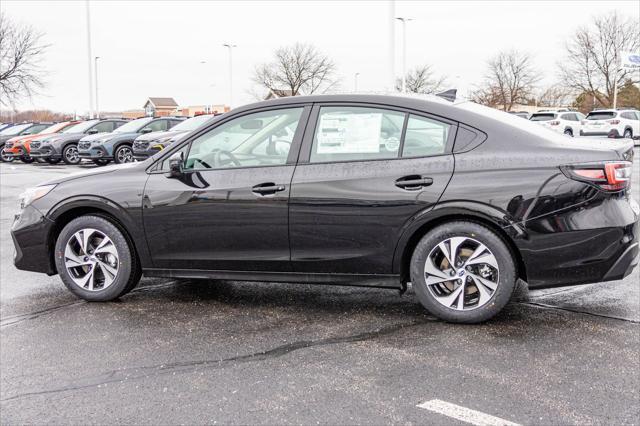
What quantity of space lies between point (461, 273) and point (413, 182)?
27.0 inches

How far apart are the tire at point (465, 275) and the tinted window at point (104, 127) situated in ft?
70.3

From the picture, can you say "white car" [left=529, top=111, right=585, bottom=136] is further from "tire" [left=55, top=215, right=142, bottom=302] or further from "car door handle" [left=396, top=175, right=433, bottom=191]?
"tire" [left=55, top=215, right=142, bottom=302]

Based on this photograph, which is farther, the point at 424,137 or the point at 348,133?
the point at 348,133

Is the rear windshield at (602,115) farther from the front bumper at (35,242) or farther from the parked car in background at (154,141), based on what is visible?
the front bumper at (35,242)

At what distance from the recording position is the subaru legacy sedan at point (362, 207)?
402cm

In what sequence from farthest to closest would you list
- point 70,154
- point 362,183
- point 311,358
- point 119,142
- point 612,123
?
point 612,123 < point 70,154 < point 119,142 < point 362,183 < point 311,358

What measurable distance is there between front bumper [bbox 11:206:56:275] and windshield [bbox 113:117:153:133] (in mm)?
16688

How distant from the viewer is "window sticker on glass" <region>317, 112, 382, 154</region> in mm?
4391

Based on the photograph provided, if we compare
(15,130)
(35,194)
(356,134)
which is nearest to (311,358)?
(356,134)

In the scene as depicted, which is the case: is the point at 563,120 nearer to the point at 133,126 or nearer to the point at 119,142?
the point at 133,126

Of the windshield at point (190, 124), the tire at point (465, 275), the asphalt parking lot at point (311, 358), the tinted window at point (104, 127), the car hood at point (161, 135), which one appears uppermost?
the tinted window at point (104, 127)

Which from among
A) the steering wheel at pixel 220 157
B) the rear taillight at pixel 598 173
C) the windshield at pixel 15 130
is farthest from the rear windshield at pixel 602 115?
the steering wheel at pixel 220 157

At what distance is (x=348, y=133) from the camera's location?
14.6ft

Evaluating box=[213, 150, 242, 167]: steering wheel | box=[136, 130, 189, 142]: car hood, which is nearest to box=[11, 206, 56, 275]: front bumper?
box=[213, 150, 242, 167]: steering wheel
